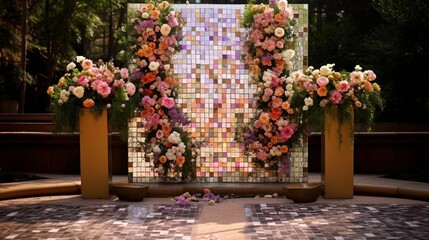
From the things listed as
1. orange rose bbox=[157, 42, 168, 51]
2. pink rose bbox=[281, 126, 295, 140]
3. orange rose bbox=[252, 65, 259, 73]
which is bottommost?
pink rose bbox=[281, 126, 295, 140]

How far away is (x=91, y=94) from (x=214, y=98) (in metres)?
1.91

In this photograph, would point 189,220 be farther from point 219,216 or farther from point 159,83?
point 159,83

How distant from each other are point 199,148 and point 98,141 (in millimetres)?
1574

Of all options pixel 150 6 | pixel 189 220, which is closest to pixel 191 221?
pixel 189 220

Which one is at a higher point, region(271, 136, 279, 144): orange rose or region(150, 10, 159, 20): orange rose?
region(150, 10, 159, 20): orange rose

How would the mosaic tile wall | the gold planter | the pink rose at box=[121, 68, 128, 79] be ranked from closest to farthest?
1. the gold planter
2. the pink rose at box=[121, 68, 128, 79]
3. the mosaic tile wall

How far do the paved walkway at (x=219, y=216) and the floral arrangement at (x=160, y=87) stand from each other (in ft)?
2.34

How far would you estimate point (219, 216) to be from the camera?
307 inches

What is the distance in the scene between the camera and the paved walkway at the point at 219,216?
6.68 m

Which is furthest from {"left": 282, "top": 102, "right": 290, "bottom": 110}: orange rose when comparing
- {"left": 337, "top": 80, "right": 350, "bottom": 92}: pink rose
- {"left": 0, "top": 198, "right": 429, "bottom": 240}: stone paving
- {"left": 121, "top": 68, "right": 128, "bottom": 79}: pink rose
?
{"left": 121, "top": 68, "right": 128, "bottom": 79}: pink rose

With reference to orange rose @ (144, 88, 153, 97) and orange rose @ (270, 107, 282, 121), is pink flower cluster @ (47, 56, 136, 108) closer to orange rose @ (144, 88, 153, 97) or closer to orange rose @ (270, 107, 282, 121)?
orange rose @ (144, 88, 153, 97)

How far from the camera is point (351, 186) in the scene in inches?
354

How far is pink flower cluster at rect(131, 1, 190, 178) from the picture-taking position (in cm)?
948

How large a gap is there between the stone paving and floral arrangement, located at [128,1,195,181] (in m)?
0.93
